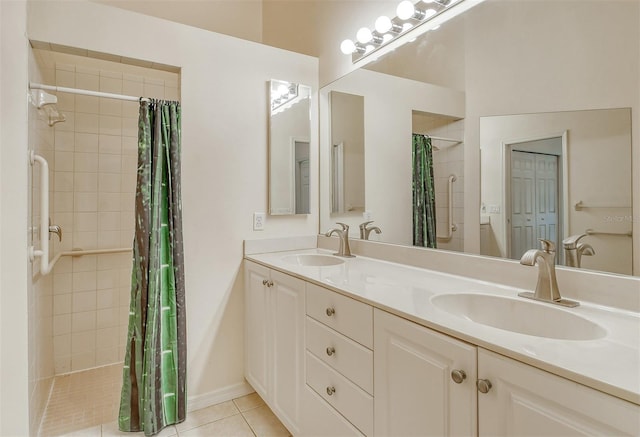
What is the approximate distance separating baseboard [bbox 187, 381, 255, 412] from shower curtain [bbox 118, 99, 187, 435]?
0.13 meters

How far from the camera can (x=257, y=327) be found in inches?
79.9

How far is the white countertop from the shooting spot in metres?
0.69

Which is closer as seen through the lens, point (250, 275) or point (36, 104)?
point (36, 104)

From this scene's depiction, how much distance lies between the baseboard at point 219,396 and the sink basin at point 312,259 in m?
0.82

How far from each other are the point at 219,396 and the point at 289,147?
5.16ft

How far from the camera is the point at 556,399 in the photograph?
0.71 m

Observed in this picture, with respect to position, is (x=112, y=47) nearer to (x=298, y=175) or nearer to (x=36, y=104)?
(x=36, y=104)

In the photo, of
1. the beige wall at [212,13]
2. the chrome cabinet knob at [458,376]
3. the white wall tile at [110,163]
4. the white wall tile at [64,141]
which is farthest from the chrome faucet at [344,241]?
the beige wall at [212,13]

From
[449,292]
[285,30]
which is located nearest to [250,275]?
[449,292]

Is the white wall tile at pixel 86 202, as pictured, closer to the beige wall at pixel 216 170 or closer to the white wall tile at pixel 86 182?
the white wall tile at pixel 86 182

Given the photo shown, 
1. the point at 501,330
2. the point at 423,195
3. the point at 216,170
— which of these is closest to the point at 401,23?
the point at 423,195

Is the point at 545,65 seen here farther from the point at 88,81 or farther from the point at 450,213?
the point at 88,81

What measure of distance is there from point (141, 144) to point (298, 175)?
3.06 feet

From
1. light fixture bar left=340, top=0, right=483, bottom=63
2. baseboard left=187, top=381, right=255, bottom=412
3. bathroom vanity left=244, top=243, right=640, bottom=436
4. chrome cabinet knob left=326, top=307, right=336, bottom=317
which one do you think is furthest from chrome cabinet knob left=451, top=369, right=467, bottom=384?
baseboard left=187, top=381, right=255, bottom=412
